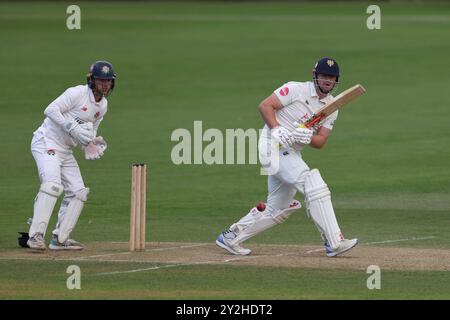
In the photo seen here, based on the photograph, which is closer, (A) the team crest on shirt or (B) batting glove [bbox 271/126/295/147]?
(B) batting glove [bbox 271/126/295/147]

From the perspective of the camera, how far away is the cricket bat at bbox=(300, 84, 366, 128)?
13.0m

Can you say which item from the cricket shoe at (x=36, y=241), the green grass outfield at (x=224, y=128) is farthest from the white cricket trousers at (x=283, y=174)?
the cricket shoe at (x=36, y=241)

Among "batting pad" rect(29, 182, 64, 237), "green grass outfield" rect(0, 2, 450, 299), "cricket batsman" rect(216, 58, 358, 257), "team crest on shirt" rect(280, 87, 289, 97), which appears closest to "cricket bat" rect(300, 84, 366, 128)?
"cricket batsman" rect(216, 58, 358, 257)

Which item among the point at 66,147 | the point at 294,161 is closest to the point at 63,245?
the point at 66,147

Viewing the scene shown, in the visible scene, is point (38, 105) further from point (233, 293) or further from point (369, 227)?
point (233, 293)

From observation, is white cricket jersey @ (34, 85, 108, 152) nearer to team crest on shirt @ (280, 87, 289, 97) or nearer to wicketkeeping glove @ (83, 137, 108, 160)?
wicketkeeping glove @ (83, 137, 108, 160)

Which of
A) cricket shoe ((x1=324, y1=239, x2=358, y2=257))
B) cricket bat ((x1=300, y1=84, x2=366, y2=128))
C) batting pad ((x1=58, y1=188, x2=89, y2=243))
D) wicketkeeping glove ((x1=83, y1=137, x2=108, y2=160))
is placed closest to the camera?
cricket shoe ((x1=324, y1=239, x2=358, y2=257))

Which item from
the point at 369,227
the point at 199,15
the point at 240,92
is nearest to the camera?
the point at 369,227

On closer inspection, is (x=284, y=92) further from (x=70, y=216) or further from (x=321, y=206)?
(x=70, y=216)

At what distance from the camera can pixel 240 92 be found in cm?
3306

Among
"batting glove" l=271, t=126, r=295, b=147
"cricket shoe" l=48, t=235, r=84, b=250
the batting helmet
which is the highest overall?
the batting helmet

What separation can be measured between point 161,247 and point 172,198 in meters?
5.01
